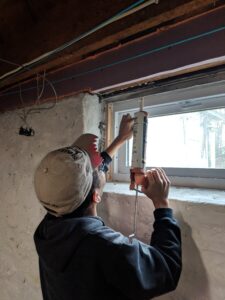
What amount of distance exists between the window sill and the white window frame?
0.04 metres

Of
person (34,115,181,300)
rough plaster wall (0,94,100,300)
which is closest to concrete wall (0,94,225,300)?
rough plaster wall (0,94,100,300)

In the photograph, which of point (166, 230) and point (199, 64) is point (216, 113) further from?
point (166, 230)

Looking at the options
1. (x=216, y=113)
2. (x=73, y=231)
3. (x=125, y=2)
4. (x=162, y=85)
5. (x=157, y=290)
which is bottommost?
(x=157, y=290)

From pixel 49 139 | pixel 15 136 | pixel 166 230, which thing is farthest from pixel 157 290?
pixel 15 136

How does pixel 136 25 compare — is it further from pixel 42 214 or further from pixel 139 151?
pixel 42 214

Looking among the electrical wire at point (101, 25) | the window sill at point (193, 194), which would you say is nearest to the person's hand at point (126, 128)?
the window sill at point (193, 194)

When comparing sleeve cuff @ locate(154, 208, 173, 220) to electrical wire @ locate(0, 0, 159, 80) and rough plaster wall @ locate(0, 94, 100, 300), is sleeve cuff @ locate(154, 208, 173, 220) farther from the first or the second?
electrical wire @ locate(0, 0, 159, 80)

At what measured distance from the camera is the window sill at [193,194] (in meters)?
0.76

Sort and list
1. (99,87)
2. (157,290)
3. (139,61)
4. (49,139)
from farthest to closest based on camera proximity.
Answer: (49,139) → (99,87) → (139,61) → (157,290)

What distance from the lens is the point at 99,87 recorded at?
1032mm

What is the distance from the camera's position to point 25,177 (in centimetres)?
126

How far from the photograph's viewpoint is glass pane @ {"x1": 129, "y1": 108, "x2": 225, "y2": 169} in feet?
3.05

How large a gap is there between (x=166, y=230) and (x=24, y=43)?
1.06m

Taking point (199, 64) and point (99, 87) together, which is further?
point (99, 87)
